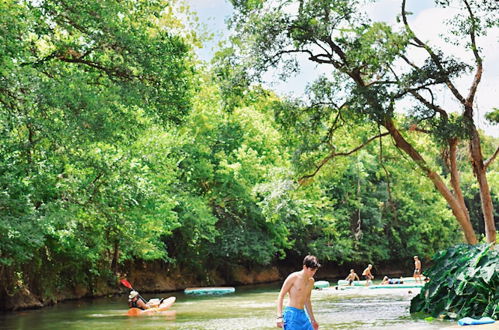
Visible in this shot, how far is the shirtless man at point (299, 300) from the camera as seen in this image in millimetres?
9234

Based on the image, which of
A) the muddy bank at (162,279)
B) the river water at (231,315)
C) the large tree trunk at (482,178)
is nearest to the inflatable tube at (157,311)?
the river water at (231,315)

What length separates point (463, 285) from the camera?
16.5 m

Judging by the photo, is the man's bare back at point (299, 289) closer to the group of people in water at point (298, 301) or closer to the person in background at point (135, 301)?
the group of people in water at point (298, 301)

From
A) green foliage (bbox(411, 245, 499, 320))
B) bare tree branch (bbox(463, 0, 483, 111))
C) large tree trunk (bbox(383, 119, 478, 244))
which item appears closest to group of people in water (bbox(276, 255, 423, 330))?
green foliage (bbox(411, 245, 499, 320))

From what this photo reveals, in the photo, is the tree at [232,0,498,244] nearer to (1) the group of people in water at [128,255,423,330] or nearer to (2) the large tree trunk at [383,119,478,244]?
(2) the large tree trunk at [383,119,478,244]

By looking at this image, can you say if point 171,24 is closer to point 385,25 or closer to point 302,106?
point 302,106

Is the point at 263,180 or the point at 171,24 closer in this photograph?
the point at 171,24

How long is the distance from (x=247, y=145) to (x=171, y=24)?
34.7ft

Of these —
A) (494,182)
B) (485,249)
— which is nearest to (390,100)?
(485,249)

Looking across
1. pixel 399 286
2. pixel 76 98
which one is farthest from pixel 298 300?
pixel 399 286

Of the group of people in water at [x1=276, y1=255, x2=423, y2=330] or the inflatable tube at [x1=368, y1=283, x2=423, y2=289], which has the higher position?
the inflatable tube at [x1=368, y1=283, x2=423, y2=289]

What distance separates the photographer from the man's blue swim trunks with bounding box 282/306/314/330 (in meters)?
9.23

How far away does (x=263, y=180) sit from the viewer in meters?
40.0

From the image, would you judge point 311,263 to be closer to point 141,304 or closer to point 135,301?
point 135,301
